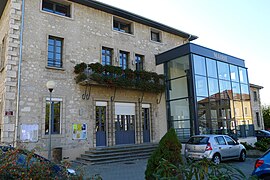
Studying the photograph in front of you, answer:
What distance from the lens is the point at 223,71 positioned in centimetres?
1681

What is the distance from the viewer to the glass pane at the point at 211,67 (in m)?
15.6

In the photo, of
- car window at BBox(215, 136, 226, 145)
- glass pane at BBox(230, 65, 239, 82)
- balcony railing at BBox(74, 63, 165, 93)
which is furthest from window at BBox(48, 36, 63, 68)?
glass pane at BBox(230, 65, 239, 82)

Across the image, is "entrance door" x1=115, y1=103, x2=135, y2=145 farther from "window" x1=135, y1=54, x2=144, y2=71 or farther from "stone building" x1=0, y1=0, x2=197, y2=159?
"window" x1=135, y1=54, x2=144, y2=71

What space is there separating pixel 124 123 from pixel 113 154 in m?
2.99

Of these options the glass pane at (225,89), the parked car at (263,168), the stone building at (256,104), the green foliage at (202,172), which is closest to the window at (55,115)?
the parked car at (263,168)

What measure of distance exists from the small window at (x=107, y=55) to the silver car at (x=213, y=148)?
23.3 ft

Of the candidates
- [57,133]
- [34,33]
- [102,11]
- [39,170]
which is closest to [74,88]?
[57,133]

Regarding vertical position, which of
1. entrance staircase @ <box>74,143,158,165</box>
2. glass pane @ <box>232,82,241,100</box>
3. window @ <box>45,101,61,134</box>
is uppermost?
glass pane @ <box>232,82,241,100</box>

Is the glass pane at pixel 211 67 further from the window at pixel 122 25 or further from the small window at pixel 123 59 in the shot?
the window at pixel 122 25

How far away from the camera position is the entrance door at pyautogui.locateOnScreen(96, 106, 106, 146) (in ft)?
43.5

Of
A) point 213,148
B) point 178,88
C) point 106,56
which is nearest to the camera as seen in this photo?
point 213,148

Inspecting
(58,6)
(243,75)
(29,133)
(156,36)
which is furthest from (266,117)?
(29,133)

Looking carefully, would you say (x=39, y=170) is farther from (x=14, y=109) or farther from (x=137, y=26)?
(x=137, y=26)

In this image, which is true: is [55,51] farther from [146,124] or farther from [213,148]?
[213,148]
